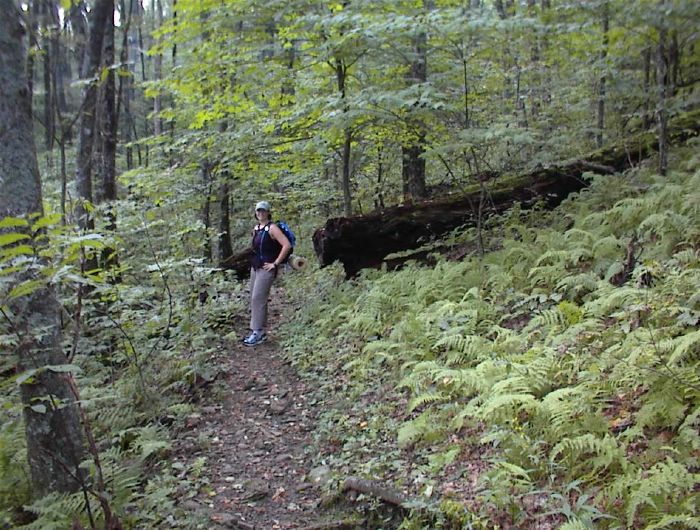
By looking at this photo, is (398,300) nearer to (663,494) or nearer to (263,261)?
(263,261)

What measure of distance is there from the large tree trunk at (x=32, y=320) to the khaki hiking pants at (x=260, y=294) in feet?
17.3

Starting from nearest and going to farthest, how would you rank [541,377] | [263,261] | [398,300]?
1. [541,377]
2. [398,300]
3. [263,261]

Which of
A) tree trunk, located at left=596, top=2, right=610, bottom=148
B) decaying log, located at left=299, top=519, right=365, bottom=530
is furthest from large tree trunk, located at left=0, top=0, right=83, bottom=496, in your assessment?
tree trunk, located at left=596, top=2, right=610, bottom=148

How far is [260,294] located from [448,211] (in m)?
4.14

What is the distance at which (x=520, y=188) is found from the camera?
10.5 metres

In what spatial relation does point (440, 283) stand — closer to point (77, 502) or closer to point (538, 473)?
point (538, 473)

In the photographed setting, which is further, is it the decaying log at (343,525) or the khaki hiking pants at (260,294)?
the khaki hiking pants at (260,294)

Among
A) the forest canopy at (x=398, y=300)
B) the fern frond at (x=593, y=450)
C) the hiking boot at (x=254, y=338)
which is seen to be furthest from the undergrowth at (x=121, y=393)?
the fern frond at (x=593, y=450)

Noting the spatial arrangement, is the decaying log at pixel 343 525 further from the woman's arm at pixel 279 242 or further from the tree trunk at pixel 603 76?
the tree trunk at pixel 603 76

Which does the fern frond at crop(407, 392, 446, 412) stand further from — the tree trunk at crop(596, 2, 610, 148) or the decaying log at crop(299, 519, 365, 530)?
the tree trunk at crop(596, 2, 610, 148)

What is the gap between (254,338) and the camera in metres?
9.71

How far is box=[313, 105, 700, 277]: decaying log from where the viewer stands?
1035cm

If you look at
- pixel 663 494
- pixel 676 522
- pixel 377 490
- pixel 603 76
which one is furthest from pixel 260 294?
pixel 676 522

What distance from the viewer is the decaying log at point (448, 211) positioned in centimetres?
1035
